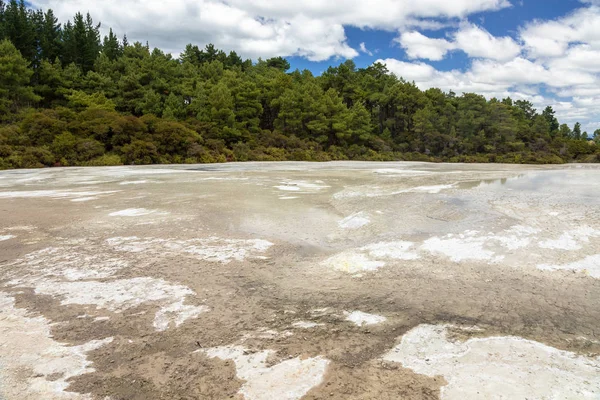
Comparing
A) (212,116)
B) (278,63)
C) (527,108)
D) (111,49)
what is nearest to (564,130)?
(527,108)

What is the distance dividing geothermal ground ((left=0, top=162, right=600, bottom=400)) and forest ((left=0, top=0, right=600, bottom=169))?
16921mm

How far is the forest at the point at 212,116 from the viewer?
2139cm

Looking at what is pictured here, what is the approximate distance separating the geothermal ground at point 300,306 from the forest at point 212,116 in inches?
666

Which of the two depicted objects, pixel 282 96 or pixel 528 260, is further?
pixel 282 96

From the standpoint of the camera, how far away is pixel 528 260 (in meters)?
4.26

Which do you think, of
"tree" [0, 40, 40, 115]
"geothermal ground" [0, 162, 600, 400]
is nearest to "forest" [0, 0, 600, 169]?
"tree" [0, 40, 40, 115]

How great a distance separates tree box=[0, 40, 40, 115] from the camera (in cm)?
2666

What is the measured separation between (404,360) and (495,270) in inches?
83.9

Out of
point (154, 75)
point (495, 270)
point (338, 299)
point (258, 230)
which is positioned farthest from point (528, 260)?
point (154, 75)

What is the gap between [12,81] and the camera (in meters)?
27.8

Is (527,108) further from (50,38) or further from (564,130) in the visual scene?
(50,38)

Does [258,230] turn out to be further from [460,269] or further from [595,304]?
[595,304]

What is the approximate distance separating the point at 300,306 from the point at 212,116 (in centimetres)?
2554

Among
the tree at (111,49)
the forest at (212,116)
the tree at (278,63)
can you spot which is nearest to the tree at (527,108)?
the forest at (212,116)
